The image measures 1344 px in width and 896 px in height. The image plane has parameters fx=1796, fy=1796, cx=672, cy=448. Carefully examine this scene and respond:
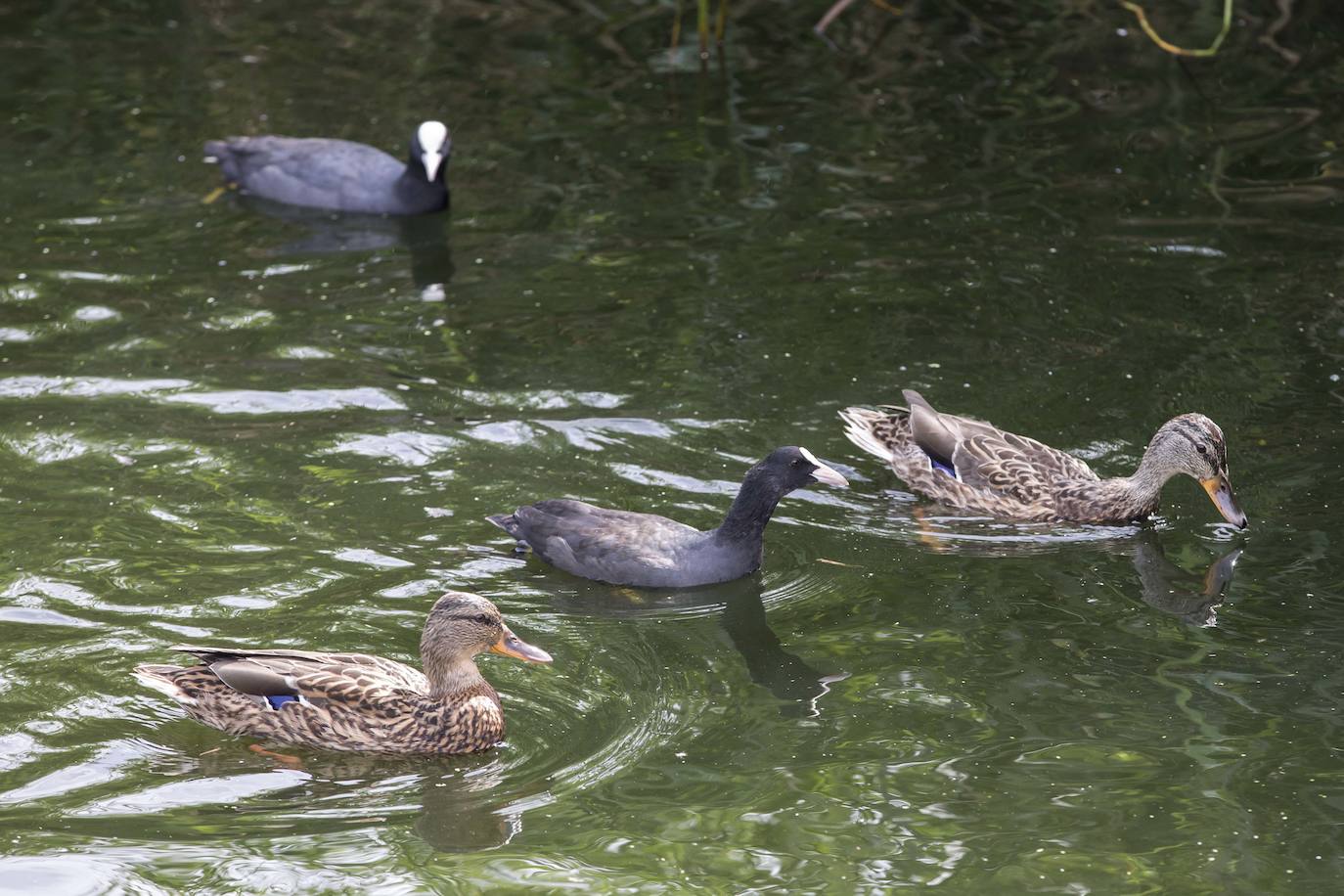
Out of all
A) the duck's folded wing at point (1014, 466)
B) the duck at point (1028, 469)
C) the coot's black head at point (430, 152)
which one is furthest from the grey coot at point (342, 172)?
the duck's folded wing at point (1014, 466)

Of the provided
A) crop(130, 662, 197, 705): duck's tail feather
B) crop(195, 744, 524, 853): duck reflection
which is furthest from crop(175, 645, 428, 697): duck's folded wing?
crop(195, 744, 524, 853): duck reflection

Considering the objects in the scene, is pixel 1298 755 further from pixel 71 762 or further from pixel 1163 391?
pixel 71 762

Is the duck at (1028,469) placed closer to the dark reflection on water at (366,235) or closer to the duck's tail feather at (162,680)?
the duck's tail feather at (162,680)

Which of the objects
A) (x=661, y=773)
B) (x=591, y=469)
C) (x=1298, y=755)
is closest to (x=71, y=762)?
(x=661, y=773)

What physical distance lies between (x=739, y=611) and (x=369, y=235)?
277 inches

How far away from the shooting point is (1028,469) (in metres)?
9.89

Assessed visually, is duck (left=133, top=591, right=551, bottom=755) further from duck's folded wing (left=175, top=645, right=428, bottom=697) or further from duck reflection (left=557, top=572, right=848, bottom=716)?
duck reflection (left=557, top=572, right=848, bottom=716)

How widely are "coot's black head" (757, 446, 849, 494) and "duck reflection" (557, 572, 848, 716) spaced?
0.52 meters

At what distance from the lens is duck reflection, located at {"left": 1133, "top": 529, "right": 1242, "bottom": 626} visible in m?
8.79

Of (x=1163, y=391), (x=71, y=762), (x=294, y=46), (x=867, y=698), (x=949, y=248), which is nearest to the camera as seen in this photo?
(x=71, y=762)

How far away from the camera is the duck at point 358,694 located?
24.3ft

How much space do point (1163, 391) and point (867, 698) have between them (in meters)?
4.07

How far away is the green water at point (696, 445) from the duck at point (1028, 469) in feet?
0.64

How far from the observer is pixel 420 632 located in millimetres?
8328
